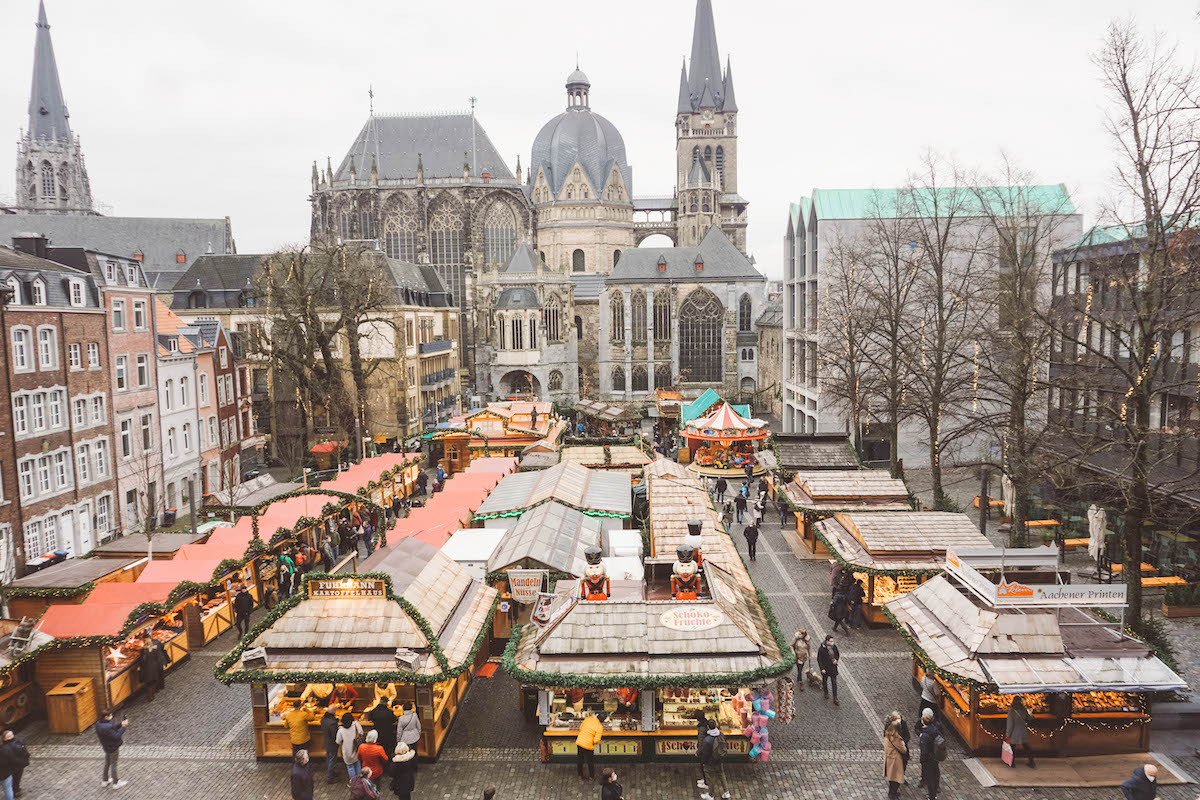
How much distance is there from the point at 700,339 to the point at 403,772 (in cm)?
5829

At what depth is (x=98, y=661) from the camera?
14398 mm

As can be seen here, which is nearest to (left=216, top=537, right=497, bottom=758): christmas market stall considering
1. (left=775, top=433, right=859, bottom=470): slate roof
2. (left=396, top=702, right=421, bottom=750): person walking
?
(left=396, top=702, right=421, bottom=750): person walking

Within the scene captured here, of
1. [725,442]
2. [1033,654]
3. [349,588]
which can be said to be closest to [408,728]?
[349,588]

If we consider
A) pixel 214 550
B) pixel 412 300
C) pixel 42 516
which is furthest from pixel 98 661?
pixel 412 300

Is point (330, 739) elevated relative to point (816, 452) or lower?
lower

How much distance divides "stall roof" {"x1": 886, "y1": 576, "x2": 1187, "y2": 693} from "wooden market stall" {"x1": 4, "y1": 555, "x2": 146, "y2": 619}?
51.8 feet

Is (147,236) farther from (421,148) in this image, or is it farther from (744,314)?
(744,314)

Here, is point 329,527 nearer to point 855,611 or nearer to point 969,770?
point 855,611

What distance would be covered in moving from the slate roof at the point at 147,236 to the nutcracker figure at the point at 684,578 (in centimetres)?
5576

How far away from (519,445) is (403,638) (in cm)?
2405

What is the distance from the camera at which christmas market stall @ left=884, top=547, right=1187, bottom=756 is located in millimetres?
11930

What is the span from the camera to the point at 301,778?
1072 cm

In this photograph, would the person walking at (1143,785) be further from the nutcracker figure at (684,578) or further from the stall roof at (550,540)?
the stall roof at (550,540)

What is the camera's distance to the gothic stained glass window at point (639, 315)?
67.8 m
